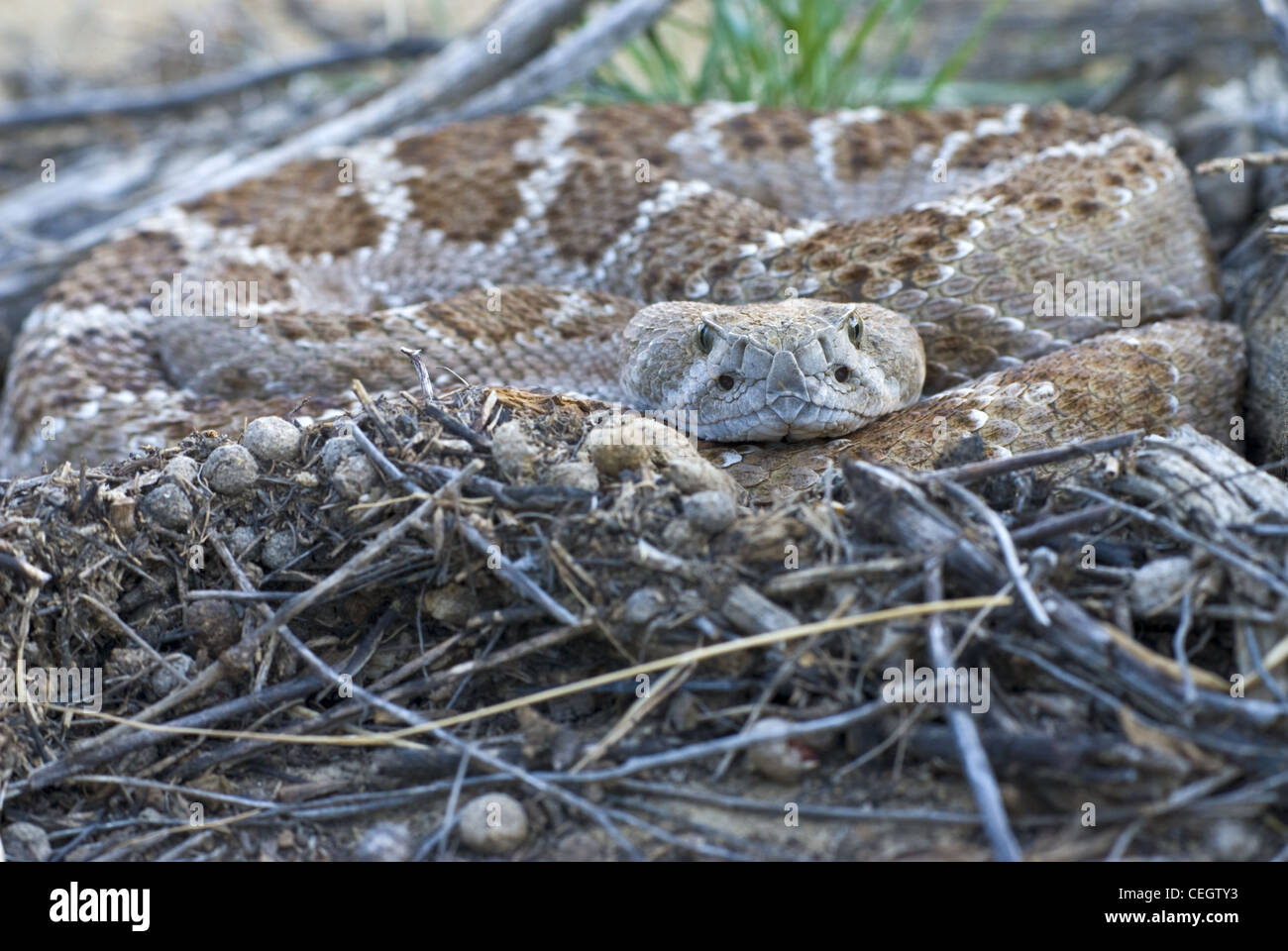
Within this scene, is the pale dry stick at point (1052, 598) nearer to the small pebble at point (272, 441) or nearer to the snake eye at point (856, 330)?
the snake eye at point (856, 330)

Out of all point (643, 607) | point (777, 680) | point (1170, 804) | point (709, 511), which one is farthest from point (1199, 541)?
point (643, 607)

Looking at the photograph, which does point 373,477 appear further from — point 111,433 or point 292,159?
point 292,159

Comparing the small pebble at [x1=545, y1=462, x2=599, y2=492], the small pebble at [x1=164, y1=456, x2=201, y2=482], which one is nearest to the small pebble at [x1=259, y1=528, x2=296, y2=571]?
the small pebble at [x1=164, y1=456, x2=201, y2=482]

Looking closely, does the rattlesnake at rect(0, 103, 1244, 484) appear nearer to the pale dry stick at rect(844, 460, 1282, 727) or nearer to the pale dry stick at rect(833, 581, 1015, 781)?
the pale dry stick at rect(844, 460, 1282, 727)

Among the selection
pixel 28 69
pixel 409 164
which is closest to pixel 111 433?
pixel 409 164

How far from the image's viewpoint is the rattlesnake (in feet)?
12.3

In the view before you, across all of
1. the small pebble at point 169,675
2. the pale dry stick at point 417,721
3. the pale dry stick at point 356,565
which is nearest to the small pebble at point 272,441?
the pale dry stick at point 417,721

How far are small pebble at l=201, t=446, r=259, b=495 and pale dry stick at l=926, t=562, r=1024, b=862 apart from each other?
5.53 feet

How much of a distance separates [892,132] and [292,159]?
2747 millimetres

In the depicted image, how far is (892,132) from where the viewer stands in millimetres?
5316

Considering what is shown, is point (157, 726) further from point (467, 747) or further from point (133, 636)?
point (467, 747)

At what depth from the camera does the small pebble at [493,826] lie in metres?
2.51

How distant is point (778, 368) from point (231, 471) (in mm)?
1455

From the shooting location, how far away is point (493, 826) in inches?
98.7
